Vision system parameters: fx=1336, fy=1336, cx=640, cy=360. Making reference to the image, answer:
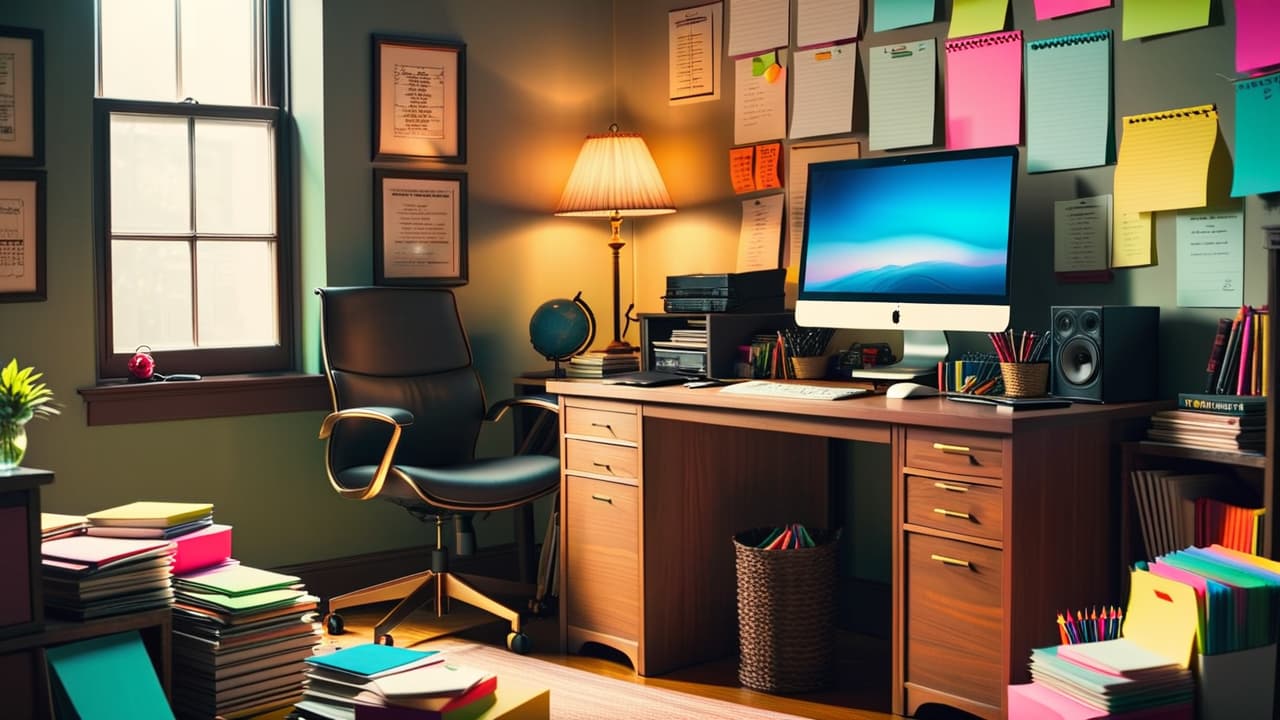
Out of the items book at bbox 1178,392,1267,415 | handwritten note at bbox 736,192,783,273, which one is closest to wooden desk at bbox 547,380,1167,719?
book at bbox 1178,392,1267,415

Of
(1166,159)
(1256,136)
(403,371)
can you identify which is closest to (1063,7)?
(1166,159)

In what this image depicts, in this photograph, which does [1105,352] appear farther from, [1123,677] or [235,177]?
[235,177]

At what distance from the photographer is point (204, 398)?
388 centimetres

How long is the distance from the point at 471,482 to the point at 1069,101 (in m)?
1.79

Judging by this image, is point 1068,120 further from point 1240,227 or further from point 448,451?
point 448,451

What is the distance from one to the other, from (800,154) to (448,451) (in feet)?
4.51

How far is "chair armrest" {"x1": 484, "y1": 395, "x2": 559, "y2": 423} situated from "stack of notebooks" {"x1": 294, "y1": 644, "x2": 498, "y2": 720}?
4.32ft

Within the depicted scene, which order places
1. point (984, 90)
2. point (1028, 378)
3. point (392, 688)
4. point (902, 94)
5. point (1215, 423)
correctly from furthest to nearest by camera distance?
point (902, 94), point (984, 90), point (1028, 378), point (1215, 423), point (392, 688)

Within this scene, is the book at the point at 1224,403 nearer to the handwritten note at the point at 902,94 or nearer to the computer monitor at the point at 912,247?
the computer monitor at the point at 912,247

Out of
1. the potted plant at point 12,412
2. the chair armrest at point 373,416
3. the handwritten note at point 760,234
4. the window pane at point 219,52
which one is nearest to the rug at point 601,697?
the chair armrest at point 373,416

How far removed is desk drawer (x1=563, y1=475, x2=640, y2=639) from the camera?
345 cm

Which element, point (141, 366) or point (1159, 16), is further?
point (141, 366)

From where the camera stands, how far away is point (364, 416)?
3582 mm

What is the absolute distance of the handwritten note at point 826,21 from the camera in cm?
376
